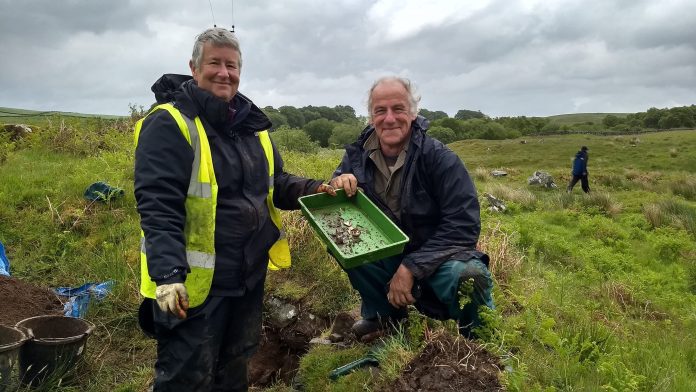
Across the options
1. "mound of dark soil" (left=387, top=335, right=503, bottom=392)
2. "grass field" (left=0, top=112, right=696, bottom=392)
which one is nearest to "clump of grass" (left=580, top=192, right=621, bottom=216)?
"grass field" (left=0, top=112, right=696, bottom=392)

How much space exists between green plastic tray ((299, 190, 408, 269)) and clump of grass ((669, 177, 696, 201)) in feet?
61.6

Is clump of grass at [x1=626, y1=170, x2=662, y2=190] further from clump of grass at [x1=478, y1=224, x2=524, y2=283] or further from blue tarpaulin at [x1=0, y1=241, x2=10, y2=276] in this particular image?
blue tarpaulin at [x1=0, y1=241, x2=10, y2=276]

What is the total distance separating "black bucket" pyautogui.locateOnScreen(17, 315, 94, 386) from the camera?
3586 mm

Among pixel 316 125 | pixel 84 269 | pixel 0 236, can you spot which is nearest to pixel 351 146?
pixel 84 269

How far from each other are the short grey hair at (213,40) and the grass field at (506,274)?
82.0 inches

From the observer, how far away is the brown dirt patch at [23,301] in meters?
4.24

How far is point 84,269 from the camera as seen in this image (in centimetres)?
556

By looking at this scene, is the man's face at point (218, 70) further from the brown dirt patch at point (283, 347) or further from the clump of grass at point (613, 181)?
the clump of grass at point (613, 181)

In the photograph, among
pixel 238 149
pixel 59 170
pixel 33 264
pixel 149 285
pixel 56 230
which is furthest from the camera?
pixel 59 170

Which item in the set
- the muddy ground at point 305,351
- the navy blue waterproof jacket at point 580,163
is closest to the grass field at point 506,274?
the muddy ground at point 305,351

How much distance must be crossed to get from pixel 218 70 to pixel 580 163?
19617 mm

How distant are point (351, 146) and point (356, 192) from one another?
0.38 m

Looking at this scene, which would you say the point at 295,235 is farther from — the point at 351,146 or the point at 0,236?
the point at 0,236

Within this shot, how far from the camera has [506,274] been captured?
5.39m
